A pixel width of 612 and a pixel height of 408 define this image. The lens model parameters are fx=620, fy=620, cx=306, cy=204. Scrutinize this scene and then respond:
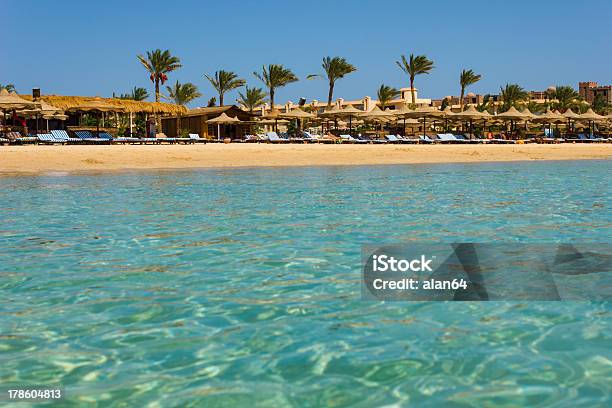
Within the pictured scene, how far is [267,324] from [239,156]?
73.9ft

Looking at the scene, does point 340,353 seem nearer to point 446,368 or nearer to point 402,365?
point 402,365

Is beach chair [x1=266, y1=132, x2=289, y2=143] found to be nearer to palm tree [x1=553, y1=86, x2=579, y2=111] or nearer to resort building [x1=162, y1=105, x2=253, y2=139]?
resort building [x1=162, y1=105, x2=253, y2=139]

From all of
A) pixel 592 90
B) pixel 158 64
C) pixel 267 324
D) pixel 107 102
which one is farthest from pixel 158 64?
pixel 592 90

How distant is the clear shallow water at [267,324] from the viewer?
2994 millimetres

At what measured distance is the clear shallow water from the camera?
2994 millimetres

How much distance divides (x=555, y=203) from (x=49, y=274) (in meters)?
8.51

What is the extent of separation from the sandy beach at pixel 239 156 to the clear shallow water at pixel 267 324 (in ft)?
47.2

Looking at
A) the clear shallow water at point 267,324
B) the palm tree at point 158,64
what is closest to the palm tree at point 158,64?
the palm tree at point 158,64

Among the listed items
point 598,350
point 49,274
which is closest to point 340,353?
point 598,350

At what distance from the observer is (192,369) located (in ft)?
10.6

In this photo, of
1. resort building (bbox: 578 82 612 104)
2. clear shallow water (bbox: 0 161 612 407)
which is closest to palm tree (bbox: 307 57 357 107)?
clear shallow water (bbox: 0 161 612 407)

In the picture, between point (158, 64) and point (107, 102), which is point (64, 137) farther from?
point (158, 64)

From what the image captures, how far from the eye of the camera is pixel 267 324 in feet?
12.9

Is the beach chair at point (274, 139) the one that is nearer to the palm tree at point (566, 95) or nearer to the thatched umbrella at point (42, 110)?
the thatched umbrella at point (42, 110)
